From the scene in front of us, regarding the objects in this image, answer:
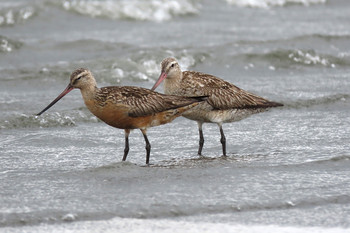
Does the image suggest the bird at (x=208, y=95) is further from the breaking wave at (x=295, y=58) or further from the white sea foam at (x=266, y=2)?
the white sea foam at (x=266, y=2)

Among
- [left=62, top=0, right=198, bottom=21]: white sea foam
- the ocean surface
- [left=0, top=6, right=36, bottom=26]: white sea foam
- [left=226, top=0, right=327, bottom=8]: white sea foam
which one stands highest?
[left=226, top=0, right=327, bottom=8]: white sea foam

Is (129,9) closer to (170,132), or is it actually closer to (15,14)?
(15,14)

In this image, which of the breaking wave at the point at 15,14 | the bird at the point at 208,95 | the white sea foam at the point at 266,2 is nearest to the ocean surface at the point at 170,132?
the breaking wave at the point at 15,14

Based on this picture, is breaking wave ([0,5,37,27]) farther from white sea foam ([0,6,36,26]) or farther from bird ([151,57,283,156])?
bird ([151,57,283,156])

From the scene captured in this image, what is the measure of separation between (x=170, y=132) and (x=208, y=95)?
1.13 meters

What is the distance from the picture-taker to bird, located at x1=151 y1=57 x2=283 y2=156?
29.0 feet

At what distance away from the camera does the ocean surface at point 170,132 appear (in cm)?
643

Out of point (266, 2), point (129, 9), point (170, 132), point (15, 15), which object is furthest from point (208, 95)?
point (266, 2)

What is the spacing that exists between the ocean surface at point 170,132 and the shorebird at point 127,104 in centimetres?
46

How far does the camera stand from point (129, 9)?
1864 centimetres

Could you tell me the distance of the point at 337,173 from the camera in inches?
297

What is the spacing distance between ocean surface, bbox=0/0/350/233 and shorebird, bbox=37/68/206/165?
1.51 ft

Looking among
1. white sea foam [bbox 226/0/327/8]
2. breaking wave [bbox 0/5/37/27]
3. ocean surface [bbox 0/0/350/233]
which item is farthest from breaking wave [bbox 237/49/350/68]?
white sea foam [bbox 226/0/327/8]

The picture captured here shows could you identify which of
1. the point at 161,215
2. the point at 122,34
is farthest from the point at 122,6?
the point at 161,215
